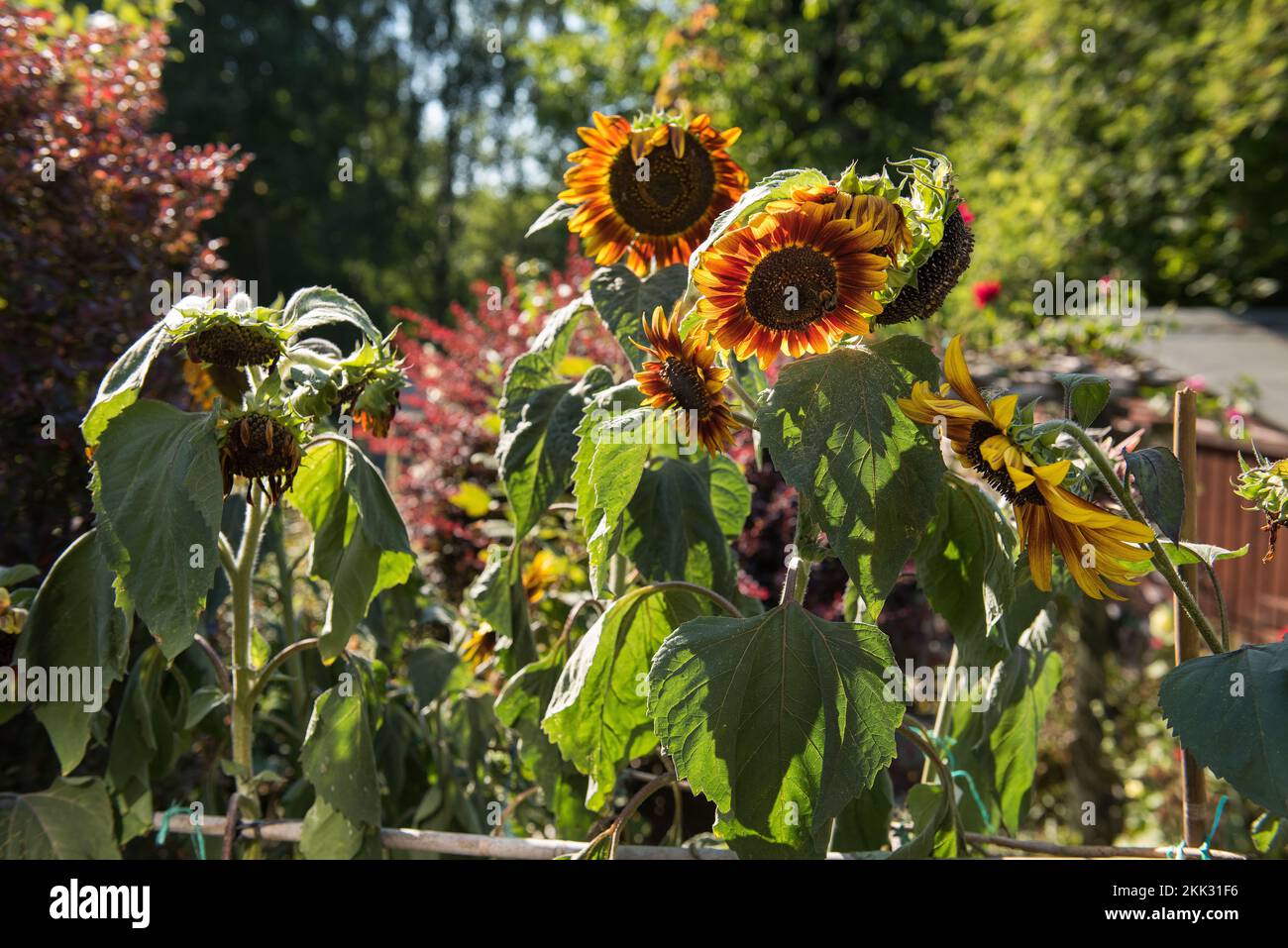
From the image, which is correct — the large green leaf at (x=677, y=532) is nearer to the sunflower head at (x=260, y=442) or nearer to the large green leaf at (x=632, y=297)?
the large green leaf at (x=632, y=297)

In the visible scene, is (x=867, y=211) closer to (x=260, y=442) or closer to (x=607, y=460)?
(x=607, y=460)

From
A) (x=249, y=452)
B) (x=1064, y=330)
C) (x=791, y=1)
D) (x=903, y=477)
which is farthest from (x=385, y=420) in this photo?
(x=791, y=1)

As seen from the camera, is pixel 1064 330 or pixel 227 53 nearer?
pixel 1064 330

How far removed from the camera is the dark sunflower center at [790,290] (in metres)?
1.08

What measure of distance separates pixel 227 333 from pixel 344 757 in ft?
2.05

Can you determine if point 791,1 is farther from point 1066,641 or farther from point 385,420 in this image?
point 385,420

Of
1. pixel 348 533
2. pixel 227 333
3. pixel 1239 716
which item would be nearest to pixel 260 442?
pixel 227 333

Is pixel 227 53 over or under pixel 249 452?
over

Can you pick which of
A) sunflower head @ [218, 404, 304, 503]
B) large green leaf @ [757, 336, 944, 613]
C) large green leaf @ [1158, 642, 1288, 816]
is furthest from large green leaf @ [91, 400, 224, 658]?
large green leaf @ [1158, 642, 1288, 816]

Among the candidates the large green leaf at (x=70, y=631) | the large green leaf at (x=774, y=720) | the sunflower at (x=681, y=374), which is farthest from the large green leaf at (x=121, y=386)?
the large green leaf at (x=774, y=720)

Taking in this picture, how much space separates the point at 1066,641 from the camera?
4676 millimetres

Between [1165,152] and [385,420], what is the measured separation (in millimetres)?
9175

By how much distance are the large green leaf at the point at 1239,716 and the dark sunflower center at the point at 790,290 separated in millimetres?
534

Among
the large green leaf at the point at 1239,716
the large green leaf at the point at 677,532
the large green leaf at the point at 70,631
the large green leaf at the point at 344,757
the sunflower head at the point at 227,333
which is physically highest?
the sunflower head at the point at 227,333
